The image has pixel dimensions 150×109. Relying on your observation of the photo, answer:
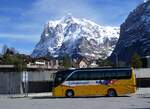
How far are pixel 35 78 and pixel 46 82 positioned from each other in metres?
2.35

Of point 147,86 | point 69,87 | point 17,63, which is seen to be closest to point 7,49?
point 17,63

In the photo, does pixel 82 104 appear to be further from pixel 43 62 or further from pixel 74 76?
pixel 43 62

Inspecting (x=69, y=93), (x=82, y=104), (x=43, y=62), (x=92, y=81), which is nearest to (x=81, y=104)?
(x=82, y=104)

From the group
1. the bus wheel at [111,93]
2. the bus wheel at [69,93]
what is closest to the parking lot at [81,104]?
the bus wheel at [111,93]

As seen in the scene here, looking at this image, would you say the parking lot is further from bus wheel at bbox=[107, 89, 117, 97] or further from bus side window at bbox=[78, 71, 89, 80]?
bus side window at bbox=[78, 71, 89, 80]

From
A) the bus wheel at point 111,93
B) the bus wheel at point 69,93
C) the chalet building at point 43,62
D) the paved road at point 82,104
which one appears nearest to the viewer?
the paved road at point 82,104

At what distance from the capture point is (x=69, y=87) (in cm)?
4697

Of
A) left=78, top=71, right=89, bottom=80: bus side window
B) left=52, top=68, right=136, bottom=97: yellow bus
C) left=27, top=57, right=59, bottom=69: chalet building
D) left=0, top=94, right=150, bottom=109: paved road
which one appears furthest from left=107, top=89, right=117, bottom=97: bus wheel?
left=27, top=57, right=59, bottom=69: chalet building

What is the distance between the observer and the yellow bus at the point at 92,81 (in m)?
46.4

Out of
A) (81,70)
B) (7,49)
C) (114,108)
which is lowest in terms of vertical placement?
(114,108)

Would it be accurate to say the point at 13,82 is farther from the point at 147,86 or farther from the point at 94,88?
the point at 147,86

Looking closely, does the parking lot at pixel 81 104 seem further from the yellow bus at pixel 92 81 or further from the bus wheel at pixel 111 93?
the yellow bus at pixel 92 81

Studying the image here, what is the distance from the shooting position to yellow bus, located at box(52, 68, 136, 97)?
152 ft

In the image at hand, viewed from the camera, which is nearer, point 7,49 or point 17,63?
point 17,63
